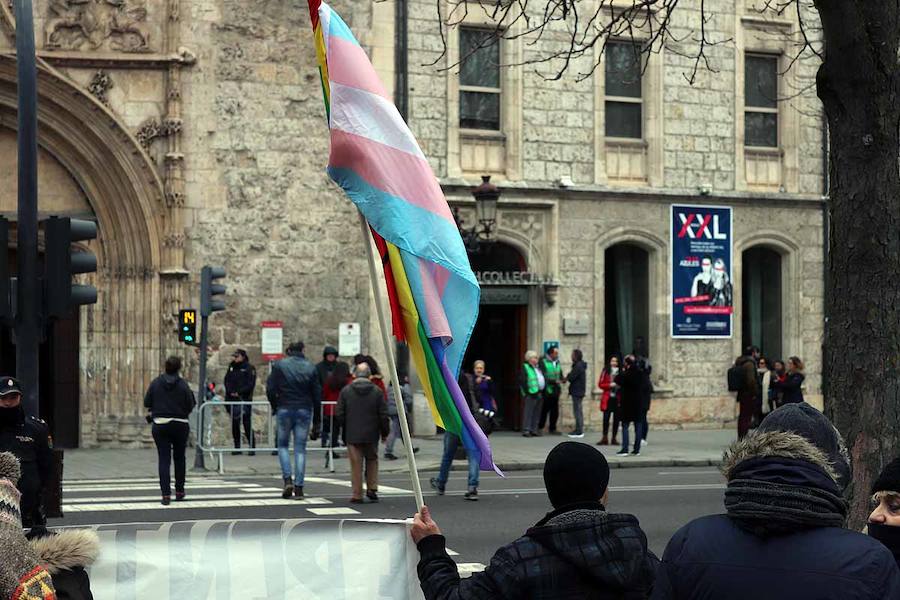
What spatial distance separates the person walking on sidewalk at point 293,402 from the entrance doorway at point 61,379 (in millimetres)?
8371

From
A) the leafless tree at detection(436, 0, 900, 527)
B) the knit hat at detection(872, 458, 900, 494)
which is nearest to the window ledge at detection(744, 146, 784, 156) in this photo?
the leafless tree at detection(436, 0, 900, 527)

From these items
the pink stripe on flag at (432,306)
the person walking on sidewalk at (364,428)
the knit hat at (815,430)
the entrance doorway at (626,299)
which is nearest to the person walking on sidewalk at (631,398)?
the entrance doorway at (626,299)

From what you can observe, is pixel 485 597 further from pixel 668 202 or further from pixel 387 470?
pixel 668 202

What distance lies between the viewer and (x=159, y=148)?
23.7 m

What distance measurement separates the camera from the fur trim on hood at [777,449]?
135 inches

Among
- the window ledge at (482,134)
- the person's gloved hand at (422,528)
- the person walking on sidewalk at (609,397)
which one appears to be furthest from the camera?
the window ledge at (482,134)

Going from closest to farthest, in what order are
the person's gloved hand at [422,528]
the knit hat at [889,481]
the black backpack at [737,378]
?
the knit hat at [889,481] < the person's gloved hand at [422,528] < the black backpack at [737,378]

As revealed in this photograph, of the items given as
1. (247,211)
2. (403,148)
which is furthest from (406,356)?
(403,148)

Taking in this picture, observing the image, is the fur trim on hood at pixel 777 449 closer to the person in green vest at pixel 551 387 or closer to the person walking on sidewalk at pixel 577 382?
the person walking on sidewalk at pixel 577 382

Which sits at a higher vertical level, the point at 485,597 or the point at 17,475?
the point at 17,475

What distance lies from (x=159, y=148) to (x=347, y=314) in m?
4.21

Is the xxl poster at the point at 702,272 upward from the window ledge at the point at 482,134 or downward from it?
downward

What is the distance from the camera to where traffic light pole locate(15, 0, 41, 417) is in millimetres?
11508

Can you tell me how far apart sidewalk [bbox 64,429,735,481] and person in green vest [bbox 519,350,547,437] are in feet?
1.66
